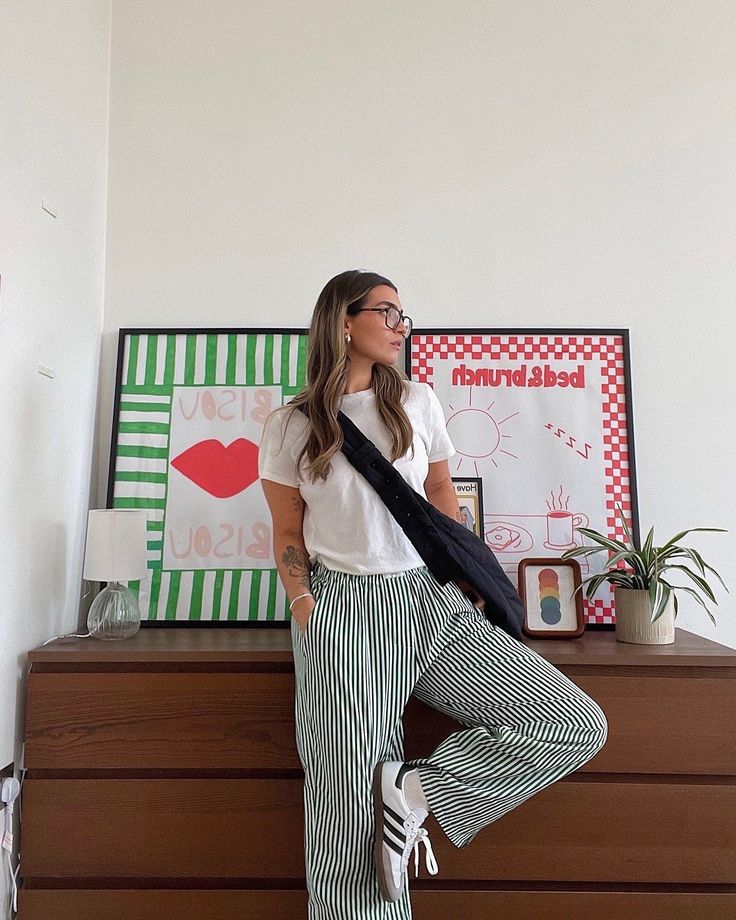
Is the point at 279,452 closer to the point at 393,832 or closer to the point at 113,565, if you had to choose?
A: the point at 113,565

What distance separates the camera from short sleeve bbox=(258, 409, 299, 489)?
1.83 meters

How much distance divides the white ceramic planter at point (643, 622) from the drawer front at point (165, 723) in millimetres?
925

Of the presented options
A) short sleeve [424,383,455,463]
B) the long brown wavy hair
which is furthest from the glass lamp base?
short sleeve [424,383,455,463]

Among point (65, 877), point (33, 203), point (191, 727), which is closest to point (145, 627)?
point (191, 727)

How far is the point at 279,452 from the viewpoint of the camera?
1.83 metres

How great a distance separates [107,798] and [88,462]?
1030 millimetres

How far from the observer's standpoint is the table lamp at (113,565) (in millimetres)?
2070

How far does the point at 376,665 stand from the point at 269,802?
509 mm

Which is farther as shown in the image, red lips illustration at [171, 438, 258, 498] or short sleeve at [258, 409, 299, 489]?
red lips illustration at [171, 438, 258, 498]

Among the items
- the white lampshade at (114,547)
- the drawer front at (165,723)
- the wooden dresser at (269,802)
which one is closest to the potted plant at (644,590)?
the wooden dresser at (269,802)

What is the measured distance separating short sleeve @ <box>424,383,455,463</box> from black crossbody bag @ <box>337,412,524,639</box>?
21 centimetres

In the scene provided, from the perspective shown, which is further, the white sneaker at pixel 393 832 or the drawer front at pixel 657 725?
the drawer front at pixel 657 725

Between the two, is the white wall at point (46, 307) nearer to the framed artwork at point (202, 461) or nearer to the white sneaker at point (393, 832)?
the framed artwork at point (202, 461)

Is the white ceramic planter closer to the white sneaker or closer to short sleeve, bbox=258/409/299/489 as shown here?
the white sneaker
